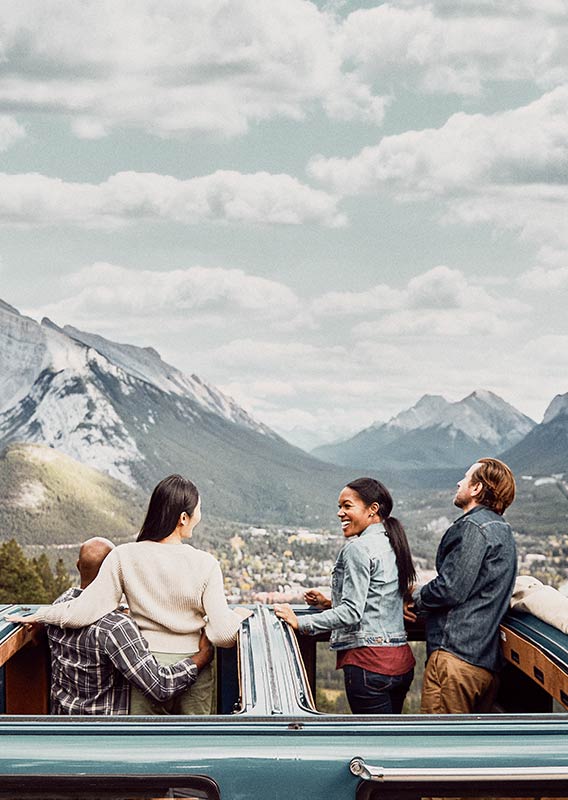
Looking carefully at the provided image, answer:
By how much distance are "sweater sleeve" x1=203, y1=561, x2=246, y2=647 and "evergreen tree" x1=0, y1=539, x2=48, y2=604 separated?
44.3m

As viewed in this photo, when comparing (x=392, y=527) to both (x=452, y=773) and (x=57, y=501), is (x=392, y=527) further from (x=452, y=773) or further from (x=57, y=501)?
(x=57, y=501)

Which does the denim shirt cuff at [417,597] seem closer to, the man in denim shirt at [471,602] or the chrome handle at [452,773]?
the man in denim shirt at [471,602]

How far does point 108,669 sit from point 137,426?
134 metres

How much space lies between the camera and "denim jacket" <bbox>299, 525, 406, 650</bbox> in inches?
134

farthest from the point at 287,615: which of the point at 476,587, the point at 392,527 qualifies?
the point at 476,587

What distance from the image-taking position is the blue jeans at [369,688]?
11.3 ft

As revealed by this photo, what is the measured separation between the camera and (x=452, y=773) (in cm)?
201

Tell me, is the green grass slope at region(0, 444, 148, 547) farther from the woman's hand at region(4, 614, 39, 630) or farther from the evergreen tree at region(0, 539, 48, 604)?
the woman's hand at region(4, 614, 39, 630)

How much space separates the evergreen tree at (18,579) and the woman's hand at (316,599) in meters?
43.8

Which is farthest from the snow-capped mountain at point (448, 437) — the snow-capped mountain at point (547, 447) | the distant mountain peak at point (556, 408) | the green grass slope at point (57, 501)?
the green grass slope at point (57, 501)

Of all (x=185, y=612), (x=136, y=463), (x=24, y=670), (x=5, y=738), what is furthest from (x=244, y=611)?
(x=136, y=463)

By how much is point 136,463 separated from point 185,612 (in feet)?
394

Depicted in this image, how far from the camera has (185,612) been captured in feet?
10.3

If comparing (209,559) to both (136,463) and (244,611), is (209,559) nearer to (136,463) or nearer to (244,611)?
(244,611)
